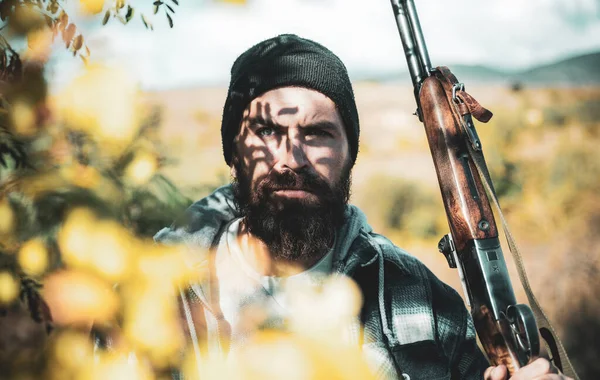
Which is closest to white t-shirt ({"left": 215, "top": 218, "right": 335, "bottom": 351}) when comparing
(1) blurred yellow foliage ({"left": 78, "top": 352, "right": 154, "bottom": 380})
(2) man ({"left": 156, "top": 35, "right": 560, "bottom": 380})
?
(2) man ({"left": 156, "top": 35, "right": 560, "bottom": 380})

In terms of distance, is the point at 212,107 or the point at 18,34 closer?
the point at 18,34

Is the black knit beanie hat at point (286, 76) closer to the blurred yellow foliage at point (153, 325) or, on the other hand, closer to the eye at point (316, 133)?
the eye at point (316, 133)

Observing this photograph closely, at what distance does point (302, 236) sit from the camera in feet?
7.59

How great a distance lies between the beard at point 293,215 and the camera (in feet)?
7.55

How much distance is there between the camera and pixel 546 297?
22.9ft

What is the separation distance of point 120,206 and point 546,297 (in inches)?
260

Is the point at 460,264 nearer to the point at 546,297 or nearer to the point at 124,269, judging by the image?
the point at 124,269

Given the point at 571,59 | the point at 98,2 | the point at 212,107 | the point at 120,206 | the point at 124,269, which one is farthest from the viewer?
the point at 571,59

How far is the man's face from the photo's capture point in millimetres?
2285

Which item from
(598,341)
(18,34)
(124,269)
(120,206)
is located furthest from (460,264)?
(598,341)

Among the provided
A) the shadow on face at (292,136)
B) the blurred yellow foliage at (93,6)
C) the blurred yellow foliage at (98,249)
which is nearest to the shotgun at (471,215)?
the shadow on face at (292,136)

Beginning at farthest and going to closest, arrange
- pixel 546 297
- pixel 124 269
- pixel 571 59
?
pixel 571 59 → pixel 546 297 → pixel 124 269

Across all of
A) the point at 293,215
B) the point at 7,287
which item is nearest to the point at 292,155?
the point at 293,215

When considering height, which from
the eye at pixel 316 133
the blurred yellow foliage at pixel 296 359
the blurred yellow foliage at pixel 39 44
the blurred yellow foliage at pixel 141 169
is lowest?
the blurred yellow foliage at pixel 296 359
